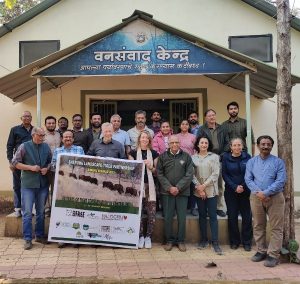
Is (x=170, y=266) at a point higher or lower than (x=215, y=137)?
lower

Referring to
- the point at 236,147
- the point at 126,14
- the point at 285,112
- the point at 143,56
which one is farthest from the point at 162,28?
the point at 126,14

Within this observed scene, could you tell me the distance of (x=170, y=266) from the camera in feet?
18.5

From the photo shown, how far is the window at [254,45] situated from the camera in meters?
10.1

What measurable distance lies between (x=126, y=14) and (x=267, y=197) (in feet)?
21.4

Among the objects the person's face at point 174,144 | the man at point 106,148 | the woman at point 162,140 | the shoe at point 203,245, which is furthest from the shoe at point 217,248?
the man at point 106,148

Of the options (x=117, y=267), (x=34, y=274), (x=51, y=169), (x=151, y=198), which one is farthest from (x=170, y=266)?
(x=51, y=169)

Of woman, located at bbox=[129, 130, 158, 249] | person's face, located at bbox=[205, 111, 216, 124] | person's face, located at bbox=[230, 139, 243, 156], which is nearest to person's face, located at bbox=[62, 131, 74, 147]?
woman, located at bbox=[129, 130, 158, 249]

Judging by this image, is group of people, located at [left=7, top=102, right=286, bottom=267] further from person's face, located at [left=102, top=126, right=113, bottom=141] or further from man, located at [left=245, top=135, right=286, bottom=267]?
man, located at [left=245, top=135, right=286, bottom=267]

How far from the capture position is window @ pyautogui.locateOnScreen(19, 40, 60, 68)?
1028 cm

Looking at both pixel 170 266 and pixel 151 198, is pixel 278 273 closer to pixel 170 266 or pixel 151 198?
pixel 170 266

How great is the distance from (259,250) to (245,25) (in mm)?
6235

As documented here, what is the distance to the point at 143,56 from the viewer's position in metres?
7.23

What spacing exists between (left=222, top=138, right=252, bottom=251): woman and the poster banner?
4.61ft

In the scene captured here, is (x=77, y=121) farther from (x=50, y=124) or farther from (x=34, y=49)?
(x=34, y=49)
